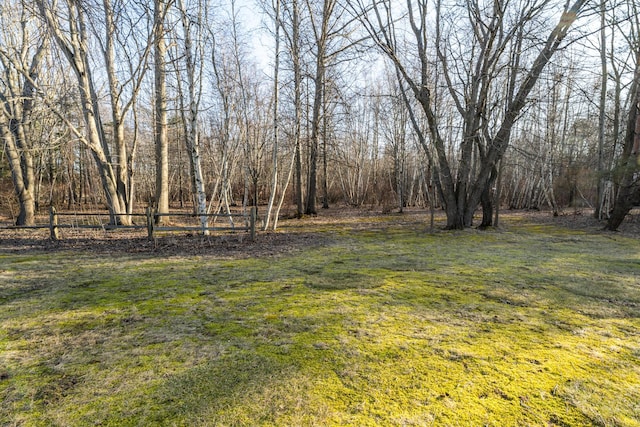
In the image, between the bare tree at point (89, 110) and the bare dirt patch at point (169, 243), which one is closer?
the bare dirt patch at point (169, 243)

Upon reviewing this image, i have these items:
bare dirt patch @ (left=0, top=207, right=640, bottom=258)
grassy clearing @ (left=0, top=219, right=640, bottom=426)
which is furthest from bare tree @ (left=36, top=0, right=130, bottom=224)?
grassy clearing @ (left=0, top=219, right=640, bottom=426)

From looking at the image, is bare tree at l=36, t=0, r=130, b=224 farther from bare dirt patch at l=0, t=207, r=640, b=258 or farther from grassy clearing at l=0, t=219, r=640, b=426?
grassy clearing at l=0, t=219, r=640, b=426

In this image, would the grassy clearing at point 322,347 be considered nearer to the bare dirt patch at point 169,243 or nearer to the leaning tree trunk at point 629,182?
the bare dirt patch at point 169,243

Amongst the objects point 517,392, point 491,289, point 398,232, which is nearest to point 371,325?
point 517,392

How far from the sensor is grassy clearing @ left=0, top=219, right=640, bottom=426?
2105 millimetres

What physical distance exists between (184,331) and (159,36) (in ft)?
29.9

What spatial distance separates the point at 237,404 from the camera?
84.7 inches

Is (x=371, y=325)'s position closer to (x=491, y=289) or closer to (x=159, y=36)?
(x=491, y=289)

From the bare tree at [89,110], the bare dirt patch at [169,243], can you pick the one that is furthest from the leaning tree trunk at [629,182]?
the bare tree at [89,110]

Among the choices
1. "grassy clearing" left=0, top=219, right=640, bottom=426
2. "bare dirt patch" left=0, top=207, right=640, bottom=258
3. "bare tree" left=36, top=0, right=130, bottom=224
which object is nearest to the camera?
"grassy clearing" left=0, top=219, right=640, bottom=426

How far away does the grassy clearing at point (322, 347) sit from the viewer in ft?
6.91

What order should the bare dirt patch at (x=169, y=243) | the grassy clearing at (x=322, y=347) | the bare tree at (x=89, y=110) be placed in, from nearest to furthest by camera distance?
1. the grassy clearing at (x=322, y=347)
2. the bare dirt patch at (x=169, y=243)
3. the bare tree at (x=89, y=110)

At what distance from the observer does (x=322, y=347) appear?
2.93m

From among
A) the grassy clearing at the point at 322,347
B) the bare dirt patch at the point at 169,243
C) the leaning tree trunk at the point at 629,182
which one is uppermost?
the leaning tree trunk at the point at 629,182
